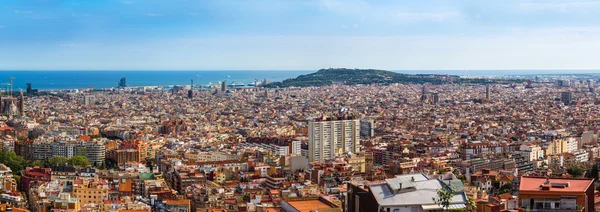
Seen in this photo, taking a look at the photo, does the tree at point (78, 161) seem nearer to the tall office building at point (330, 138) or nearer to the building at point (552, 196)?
the tall office building at point (330, 138)

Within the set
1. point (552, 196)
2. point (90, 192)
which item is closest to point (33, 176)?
point (90, 192)

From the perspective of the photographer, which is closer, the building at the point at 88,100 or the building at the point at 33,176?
the building at the point at 33,176

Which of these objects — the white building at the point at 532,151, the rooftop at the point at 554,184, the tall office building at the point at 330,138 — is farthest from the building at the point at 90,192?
the white building at the point at 532,151

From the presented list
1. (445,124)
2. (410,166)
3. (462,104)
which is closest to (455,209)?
(410,166)

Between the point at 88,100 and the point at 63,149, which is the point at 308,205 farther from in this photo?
the point at 88,100

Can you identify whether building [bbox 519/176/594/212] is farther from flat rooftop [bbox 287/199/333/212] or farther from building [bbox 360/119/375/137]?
building [bbox 360/119/375/137]

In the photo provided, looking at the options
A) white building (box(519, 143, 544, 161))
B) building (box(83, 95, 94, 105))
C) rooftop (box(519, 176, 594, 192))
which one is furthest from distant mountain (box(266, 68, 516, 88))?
rooftop (box(519, 176, 594, 192))
